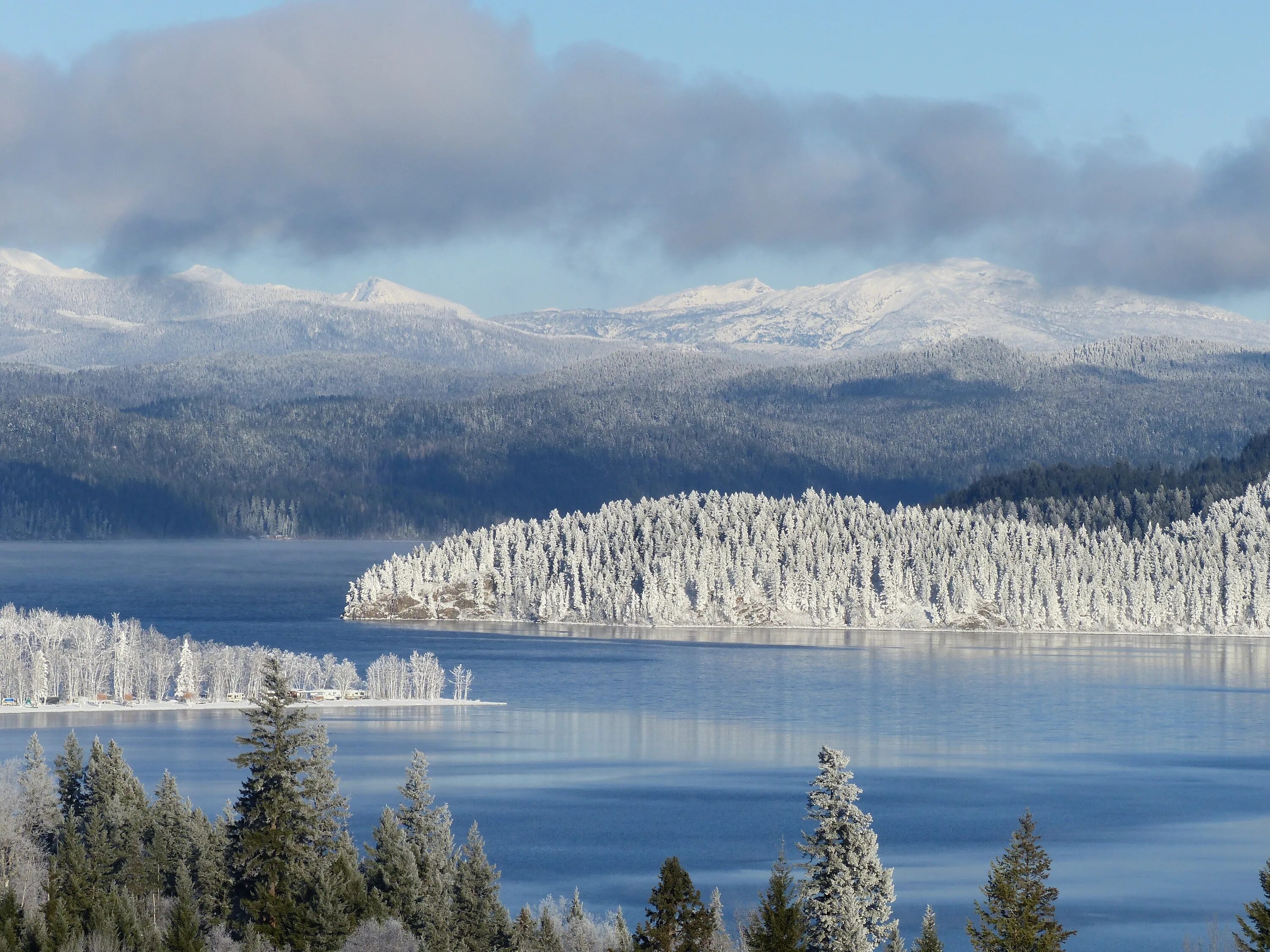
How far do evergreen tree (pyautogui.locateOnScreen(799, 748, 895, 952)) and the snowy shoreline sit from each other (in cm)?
9695

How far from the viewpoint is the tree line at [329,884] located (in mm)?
47750

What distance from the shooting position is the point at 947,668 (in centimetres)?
18962

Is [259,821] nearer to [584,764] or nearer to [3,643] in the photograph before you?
[584,764]

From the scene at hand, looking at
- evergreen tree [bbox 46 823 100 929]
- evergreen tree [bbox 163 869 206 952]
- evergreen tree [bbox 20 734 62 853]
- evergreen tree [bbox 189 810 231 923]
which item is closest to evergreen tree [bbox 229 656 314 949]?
evergreen tree [bbox 163 869 206 952]

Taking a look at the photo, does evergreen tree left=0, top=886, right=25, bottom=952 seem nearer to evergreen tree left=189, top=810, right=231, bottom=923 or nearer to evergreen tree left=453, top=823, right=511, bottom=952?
evergreen tree left=189, top=810, right=231, bottom=923

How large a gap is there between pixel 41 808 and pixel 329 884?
31.1 metres

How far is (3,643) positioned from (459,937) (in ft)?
353

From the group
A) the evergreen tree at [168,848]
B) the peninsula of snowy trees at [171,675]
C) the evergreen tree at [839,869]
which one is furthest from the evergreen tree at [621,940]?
the peninsula of snowy trees at [171,675]

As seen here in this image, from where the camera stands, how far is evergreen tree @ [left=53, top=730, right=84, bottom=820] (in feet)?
275

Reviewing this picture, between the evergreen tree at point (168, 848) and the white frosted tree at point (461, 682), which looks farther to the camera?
the white frosted tree at point (461, 682)

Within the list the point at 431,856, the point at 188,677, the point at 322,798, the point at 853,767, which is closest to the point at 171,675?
the point at 188,677

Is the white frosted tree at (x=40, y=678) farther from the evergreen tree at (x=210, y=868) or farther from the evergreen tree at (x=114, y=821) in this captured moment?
the evergreen tree at (x=210, y=868)

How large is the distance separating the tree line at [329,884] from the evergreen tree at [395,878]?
8 cm

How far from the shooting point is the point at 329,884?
5612 cm
